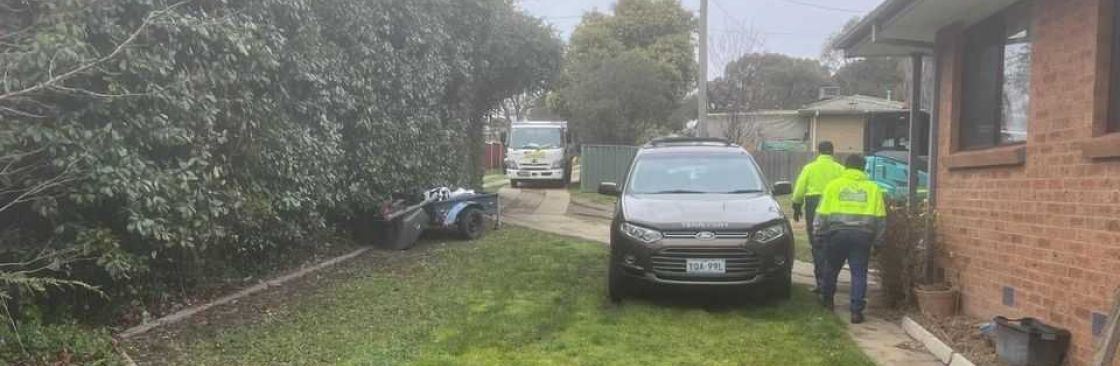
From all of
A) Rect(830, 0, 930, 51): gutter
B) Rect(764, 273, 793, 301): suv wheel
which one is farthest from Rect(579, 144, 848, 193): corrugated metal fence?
Rect(764, 273, 793, 301): suv wheel

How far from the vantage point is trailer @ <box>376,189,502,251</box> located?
1112 centimetres

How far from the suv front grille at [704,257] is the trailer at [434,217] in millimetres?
4919

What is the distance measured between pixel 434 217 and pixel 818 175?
18.9 feet

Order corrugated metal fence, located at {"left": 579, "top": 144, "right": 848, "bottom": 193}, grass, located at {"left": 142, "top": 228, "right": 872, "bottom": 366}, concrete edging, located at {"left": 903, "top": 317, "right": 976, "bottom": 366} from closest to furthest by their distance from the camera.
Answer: concrete edging, located at {"left": 903, "top": 317, "right": 976, "bottom": 366}, grass, located at {"left": 142, "top": 228, "right": 872, "bottom": 366}, corrugated metal fence, located at {"left": 579, "top": 144, "right": 848, "bottom": 193}

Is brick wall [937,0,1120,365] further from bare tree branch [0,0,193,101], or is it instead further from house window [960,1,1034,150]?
bare tree branch [0,0,193,101]

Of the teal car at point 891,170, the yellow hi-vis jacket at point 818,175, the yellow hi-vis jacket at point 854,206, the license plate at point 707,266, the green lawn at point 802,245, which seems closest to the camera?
the yellow hi-vis jacket at point 854,206

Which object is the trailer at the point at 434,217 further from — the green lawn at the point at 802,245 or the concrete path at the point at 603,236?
the green lawn at the point at 802,245

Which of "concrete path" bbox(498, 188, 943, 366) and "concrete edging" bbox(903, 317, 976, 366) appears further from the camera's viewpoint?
"concrete path" bbox(498, 188, 943, 366)

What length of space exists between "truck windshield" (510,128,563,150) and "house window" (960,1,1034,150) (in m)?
18.3

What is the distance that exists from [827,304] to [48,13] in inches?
262

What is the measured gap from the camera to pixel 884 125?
16.7m

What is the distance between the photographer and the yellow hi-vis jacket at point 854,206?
695cm

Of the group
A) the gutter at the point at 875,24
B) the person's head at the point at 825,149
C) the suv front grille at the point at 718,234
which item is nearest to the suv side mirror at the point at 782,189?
the person's head at the point at 825,149

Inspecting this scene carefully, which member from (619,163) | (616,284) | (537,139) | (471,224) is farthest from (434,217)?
(537,139)
